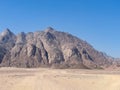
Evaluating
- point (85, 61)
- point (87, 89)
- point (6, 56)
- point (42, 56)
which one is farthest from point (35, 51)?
point (87, 89)

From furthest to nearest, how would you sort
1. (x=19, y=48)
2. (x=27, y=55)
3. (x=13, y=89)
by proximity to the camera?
(x=19, y=48), (x=27, y=55), (x=13, y=89)

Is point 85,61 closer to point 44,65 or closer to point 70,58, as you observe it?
point 70,58

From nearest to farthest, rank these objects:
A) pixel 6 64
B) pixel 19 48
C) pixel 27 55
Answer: pixel 6 64 → pixel 27 55 → pixel 19 48

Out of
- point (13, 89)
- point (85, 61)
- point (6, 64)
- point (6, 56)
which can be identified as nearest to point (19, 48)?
point (6, 56)

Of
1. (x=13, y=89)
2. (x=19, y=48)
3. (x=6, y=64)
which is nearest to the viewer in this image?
(x=13, y=89)

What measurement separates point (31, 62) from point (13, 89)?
145968 mm

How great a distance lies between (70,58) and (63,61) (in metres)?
4.94

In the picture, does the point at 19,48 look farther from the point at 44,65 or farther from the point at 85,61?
the point at 85,61

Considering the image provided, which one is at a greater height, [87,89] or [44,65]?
[44,65]

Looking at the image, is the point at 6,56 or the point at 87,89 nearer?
the point at 87,89

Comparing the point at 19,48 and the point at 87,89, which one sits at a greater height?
the point at 19,48

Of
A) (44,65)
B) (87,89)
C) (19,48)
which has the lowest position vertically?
(87,89)

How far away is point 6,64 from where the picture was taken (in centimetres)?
17525

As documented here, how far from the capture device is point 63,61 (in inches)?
7584
